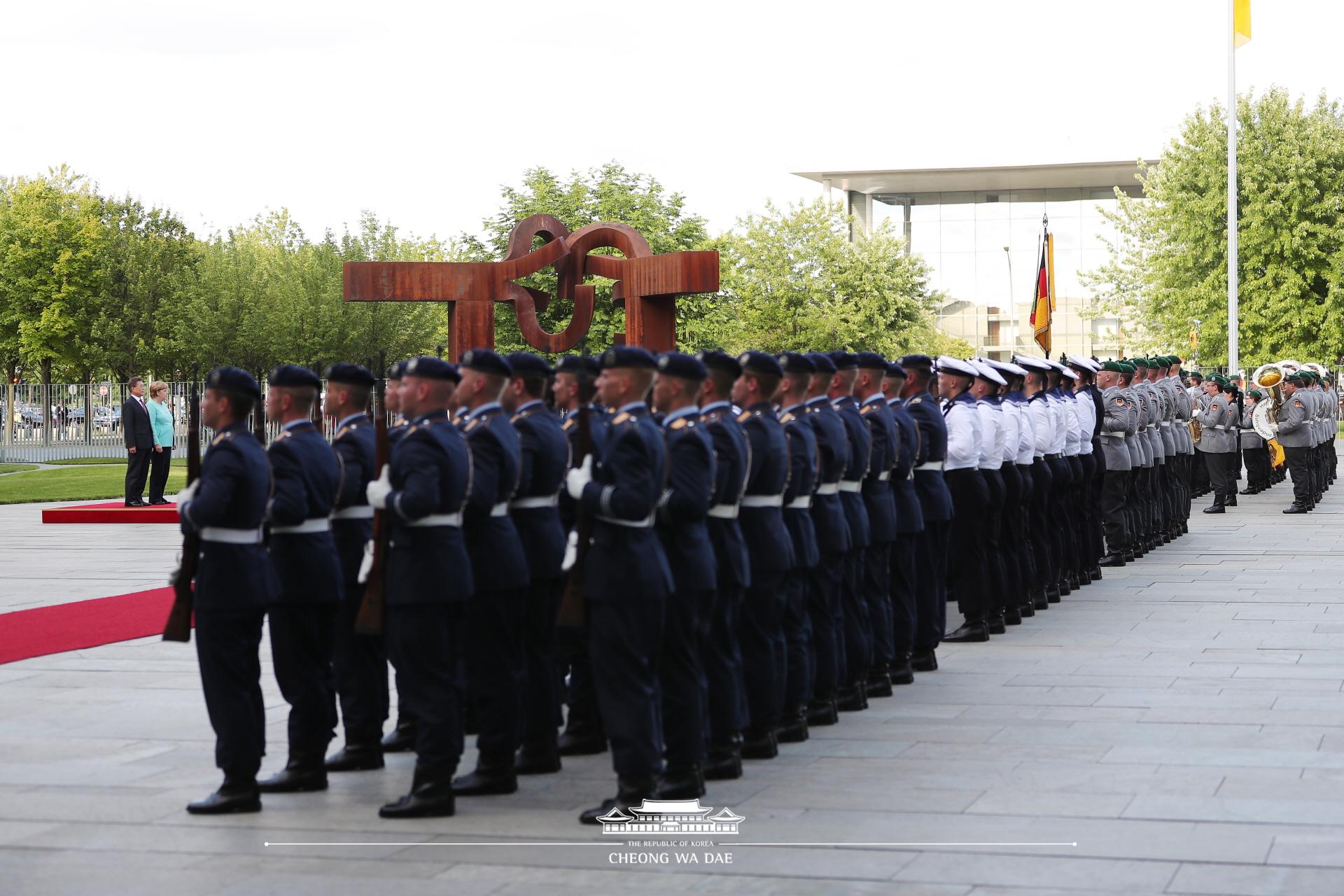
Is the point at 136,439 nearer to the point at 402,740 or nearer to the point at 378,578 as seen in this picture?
the point at 402,740

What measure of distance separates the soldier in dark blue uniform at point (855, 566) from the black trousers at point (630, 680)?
2.52 m

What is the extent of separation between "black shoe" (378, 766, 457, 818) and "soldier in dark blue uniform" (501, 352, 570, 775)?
81 centimetres

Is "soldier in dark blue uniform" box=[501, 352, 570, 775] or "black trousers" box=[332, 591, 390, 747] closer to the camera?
"soldier in dark blue uniform" box=[501, 352, 570, 775]

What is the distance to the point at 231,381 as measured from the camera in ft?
23.1

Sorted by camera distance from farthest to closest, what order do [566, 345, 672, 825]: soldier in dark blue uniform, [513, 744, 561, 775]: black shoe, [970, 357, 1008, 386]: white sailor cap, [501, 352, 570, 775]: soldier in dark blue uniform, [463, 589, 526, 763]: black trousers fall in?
[970, 357, 1008, 386]: white sailor cap → [513, 744, 561, 775]: black shoe → [501, 352, 570, 775]: soldier in dark blue uniform → [463, 589, 526, 763]: black trousers → [566, 345, 672, 825]: soldier in dark blue uniform

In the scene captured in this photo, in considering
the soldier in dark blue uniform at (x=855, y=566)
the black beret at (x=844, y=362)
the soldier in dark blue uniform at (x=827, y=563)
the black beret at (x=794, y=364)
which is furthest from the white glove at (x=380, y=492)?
the black beret at (x=844, y=362)

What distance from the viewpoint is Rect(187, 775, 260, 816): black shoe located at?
22.4 ft

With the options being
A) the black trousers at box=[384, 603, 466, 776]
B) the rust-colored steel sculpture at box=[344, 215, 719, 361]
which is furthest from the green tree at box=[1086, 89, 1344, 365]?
the black trousers at box=[384, 603, 466, 776]

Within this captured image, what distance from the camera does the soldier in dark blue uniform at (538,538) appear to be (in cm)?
734

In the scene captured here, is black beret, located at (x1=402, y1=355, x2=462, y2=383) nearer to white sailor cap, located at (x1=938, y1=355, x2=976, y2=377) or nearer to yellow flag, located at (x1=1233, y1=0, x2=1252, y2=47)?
white sailor cap, located at (x1=938, y1=355, x2=976, y2=377)

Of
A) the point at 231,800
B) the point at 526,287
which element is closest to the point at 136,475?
the point at 526,287

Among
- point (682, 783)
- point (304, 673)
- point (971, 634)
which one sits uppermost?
point (304, 673)

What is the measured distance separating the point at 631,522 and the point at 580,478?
27 cm

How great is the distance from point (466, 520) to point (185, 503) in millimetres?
1147
